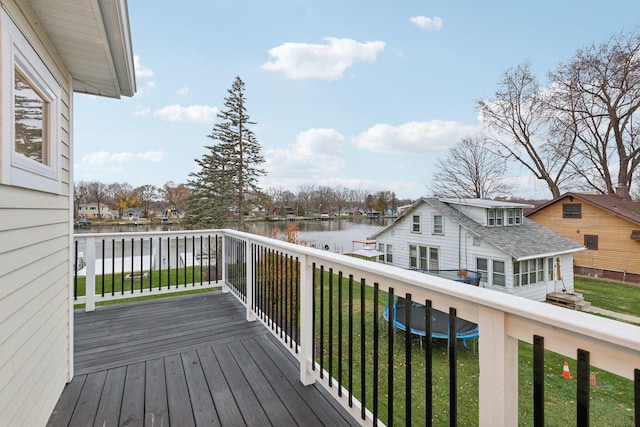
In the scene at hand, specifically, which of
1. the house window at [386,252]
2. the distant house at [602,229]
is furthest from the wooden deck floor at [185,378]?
the distant house at [602,229]

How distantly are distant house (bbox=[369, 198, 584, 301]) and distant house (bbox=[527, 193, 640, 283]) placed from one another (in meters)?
2.95

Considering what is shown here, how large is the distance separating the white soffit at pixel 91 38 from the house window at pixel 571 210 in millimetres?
19625

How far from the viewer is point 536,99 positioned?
17.0 meters

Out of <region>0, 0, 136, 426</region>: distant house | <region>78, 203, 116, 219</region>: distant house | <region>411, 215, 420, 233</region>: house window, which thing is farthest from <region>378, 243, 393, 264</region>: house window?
<region>78, 203, 116, 219</region>: distant house

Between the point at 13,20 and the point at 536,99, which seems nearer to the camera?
the point at 13,20

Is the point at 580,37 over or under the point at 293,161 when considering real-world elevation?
over

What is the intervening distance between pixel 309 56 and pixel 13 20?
415 inches

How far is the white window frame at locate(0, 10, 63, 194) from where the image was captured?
128cm

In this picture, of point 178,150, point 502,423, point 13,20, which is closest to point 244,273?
point 13,20

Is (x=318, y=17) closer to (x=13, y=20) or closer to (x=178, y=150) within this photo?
(x=13, y=20)

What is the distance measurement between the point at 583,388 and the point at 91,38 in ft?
8.93

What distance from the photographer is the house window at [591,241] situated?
49.8ft

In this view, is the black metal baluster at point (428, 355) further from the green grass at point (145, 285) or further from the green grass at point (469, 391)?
the green grass at point (145, 285)

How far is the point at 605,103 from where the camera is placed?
50.5ft
